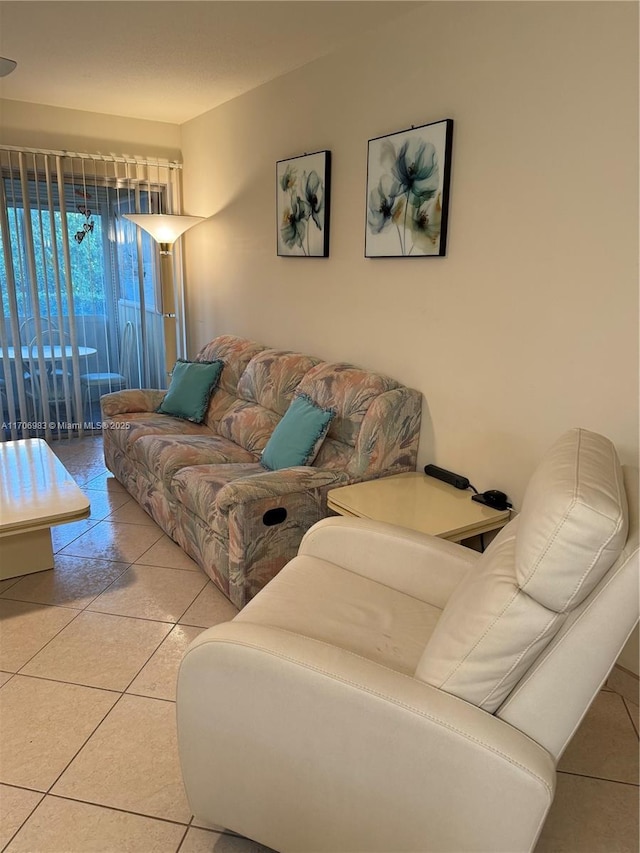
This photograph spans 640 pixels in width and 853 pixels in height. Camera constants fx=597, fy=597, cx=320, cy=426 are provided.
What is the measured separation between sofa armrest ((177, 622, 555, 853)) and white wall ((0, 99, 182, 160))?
4.35m

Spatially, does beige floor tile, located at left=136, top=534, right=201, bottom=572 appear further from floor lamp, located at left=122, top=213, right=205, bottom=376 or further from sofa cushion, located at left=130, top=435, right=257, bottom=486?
floor lamp, located at left=122, top=213, right=205, bottom=376

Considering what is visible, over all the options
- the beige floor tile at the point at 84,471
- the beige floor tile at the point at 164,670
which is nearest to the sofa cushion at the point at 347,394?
the beige floor tile at the point at 164,670

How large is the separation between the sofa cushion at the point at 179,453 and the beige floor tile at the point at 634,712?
75.8 inches

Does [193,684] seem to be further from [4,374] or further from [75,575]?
[4,374]

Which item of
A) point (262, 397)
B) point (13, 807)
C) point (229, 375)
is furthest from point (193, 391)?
point (13, 807)

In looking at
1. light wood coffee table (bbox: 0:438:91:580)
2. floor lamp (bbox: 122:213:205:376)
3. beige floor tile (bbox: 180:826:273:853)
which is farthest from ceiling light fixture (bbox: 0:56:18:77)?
beige floor tile (bbox: 180:826:273:853)

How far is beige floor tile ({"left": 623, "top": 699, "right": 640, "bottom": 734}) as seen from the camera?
6.28 ft

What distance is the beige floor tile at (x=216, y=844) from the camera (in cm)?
148

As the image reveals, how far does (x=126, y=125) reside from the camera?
183 inches

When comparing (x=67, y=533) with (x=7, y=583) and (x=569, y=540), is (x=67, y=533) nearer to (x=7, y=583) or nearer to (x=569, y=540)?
(x=7, y=583)

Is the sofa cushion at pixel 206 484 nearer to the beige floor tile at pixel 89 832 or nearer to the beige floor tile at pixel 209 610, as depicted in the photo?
the beige floor tile at pixel 209 610

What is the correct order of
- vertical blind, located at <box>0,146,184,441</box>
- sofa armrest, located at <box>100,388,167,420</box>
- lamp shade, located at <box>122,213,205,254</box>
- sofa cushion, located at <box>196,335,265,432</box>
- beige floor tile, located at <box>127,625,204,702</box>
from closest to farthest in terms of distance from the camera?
beige floor tile, located at <box>127,625,204,702</box>
sofa cushion, located at <box>196,335,265,432</box>
sofa armrest, located at <box>100,388,167,420</box>
lamp shade, located at <box>122,213,205,254</box>
vertical blind, located at <box>0,146,184,441</box>

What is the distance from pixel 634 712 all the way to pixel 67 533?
2.69 m

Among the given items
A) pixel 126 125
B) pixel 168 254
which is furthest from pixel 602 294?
pixel 126 125
